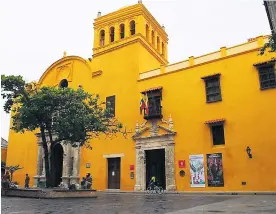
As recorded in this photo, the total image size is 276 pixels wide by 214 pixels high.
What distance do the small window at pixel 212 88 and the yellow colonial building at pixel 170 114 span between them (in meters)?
0.07

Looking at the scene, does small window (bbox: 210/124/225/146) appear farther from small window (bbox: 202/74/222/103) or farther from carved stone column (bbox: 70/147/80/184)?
carved stone column (bbox: 70/147/80/184)

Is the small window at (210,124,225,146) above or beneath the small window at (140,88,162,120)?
beneath

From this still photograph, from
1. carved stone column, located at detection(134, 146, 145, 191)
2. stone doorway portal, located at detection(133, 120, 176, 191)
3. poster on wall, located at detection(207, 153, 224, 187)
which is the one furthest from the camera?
carved stone column, located at detection(134, 146, 145, 191)

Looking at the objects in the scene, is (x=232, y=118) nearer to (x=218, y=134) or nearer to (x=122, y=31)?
(x=218, y=134)

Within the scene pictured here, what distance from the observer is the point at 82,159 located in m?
25.7

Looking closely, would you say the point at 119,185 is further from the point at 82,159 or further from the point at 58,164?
the point at 58,164

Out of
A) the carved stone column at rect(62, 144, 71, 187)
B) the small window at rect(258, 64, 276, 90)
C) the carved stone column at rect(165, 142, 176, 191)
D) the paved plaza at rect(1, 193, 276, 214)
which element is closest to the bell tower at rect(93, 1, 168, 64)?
the carved stone column at rect(62, 144, 71, 187)

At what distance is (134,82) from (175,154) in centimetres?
714

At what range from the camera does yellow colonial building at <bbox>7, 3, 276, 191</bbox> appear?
60.1ft

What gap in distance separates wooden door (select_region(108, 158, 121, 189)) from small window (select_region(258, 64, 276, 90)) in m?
12.1

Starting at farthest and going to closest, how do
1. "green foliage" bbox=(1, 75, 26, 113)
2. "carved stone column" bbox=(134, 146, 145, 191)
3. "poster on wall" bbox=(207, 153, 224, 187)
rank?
"carved stone column" bbox=(134, 146, 145, 191) < "poster on wall" bbox=(207, 153, 224, 187) < "green foliage" bbox=(1, 75, 26, 113)

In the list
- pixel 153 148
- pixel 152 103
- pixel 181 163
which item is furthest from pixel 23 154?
pixel 181 163

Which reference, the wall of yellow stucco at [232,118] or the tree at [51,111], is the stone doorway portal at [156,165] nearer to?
the wall of yellow stucco at [232,118]

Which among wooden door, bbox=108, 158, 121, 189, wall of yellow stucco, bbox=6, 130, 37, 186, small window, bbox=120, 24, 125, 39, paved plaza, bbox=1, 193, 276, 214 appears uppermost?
small window, bbox=120, 24, 125, 39
